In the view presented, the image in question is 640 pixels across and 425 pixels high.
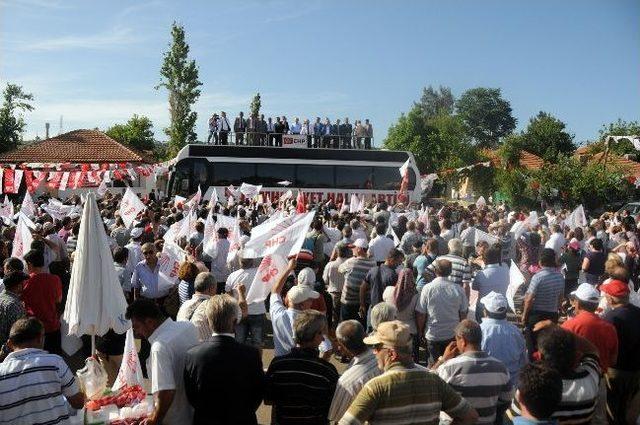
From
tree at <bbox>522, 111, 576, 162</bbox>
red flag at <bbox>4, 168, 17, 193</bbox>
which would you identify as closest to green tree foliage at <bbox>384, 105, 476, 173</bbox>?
tree at <bbox>522, 111, 576, 162</bbox>

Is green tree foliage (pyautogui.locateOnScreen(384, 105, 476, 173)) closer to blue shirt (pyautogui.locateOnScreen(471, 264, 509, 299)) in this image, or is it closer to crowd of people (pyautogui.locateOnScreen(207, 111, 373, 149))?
crowd of people (pyautogui.locateOnScreen(207, 111, 373, 149))

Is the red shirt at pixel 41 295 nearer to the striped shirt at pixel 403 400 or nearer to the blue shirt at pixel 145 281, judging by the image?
the blue shirt at pixel 145 281

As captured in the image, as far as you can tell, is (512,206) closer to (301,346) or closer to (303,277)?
(303,277)

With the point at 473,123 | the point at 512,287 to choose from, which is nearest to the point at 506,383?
the point at 512,287

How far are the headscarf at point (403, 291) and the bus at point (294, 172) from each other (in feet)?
62.2

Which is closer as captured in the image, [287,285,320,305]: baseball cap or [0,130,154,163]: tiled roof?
[287,285,320,305]: baseball cap

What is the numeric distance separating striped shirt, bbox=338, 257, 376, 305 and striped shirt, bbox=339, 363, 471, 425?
4.90 meters

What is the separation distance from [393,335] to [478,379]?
1.06 m

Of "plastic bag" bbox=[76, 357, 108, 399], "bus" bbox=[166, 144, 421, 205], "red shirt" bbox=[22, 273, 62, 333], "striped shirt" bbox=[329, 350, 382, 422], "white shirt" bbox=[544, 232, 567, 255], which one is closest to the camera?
"striped shirt" bbox=[329, 350, 382, 422]

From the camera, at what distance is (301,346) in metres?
4.08

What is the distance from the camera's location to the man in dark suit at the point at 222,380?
3.93m

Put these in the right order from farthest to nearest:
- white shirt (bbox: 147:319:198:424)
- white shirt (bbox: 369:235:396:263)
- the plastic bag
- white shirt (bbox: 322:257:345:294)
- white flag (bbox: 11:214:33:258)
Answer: white shirt (bbox: 369:235:396:263)
white shirt (bbox: 322:257:345:294)
white flag (bbox: 11:214:33:258)
the plastic bag
white shirt (bbox: 147:319:198:424)

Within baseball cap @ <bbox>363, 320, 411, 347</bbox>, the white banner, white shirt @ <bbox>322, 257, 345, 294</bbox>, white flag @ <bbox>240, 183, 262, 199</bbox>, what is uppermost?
the white banner

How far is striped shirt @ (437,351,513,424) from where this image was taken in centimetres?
429
